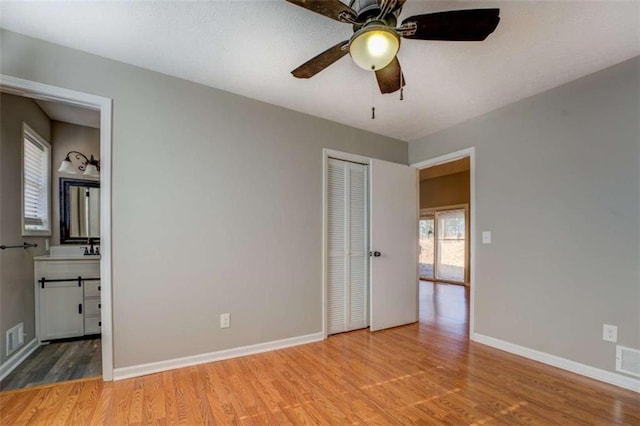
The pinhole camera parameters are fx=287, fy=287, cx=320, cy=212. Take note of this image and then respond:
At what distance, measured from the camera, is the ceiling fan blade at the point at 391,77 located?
→ 175 centimetres

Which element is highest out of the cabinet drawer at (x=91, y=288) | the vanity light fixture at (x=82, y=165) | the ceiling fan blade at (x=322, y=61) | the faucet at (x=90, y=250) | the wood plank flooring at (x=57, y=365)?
the ceiling fan blade at (x=322, y=61)

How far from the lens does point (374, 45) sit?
53.8 inches

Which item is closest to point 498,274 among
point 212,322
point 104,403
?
point 212,322

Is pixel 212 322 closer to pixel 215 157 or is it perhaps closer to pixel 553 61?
pixel 215 157

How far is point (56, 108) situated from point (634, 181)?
17.0 ft

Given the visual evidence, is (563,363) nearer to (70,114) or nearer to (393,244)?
(393,244)

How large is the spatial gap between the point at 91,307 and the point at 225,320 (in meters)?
1.65

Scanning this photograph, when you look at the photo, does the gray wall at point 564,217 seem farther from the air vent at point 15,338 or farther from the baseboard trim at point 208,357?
the air vent at point 15,338

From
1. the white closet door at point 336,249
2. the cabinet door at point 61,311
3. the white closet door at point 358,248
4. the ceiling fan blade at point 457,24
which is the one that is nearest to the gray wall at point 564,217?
the white closet door at point 358,248

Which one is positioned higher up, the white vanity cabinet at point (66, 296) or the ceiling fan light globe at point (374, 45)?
the ceiling fan light globe at point (374, 45)

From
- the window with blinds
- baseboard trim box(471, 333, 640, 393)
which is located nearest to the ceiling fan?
baseboard trim box(471, 333, 640, 393)

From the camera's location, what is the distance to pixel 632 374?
2.09 metres

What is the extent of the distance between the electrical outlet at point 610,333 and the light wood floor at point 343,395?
1.12 feet

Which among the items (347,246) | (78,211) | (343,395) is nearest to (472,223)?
(347,246)
